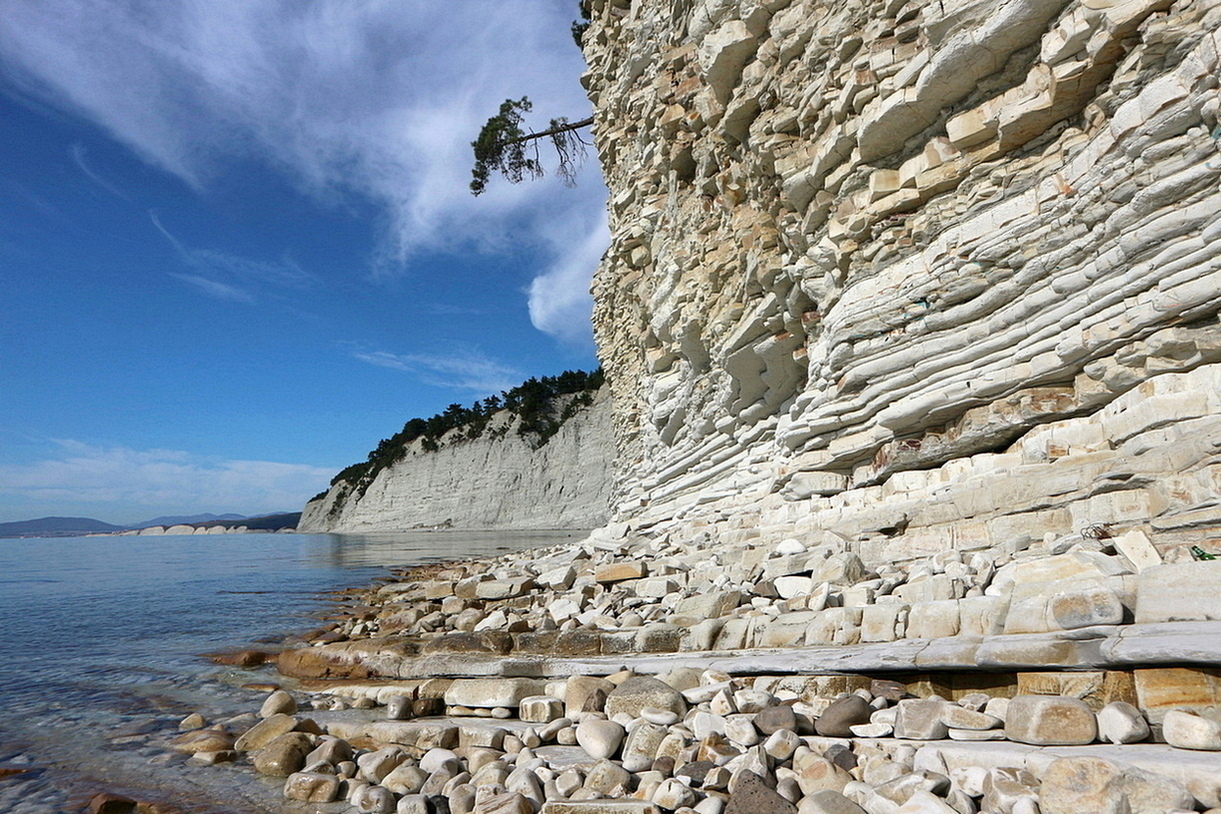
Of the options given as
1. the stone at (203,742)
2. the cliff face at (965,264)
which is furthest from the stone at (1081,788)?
the stone at (203,742)

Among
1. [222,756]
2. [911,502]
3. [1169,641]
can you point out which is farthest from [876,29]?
[222,756]

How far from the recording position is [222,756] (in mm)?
4879

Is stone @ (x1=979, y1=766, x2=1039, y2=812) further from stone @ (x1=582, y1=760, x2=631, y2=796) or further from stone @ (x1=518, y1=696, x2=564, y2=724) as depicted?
stone @ (x1=518, y1=696, x2=564, y2=724)

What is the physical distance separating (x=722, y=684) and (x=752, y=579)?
271 centimetres

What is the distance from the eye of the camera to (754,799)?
3.06 metres

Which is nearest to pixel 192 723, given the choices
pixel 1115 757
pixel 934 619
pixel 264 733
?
pixel 264 733

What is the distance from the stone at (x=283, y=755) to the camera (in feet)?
15.0

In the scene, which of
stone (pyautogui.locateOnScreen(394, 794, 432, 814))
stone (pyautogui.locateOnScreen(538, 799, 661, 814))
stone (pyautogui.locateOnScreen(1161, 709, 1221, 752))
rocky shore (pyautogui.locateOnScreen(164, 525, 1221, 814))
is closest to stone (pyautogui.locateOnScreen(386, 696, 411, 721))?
rocky shore (pyautogui.locateOnScreen(164, 525, 1221, 814))

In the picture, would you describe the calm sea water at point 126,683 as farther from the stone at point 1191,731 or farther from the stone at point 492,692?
the stone at point 1191,731

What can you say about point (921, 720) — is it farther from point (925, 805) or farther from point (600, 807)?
point (600, 807)

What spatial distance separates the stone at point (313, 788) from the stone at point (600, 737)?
1461 mm

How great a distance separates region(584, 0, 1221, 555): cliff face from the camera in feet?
17.4

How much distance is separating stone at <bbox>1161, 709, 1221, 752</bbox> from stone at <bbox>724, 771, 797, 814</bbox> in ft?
4.92

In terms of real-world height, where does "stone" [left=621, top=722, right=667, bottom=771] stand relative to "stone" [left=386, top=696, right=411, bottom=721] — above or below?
above
